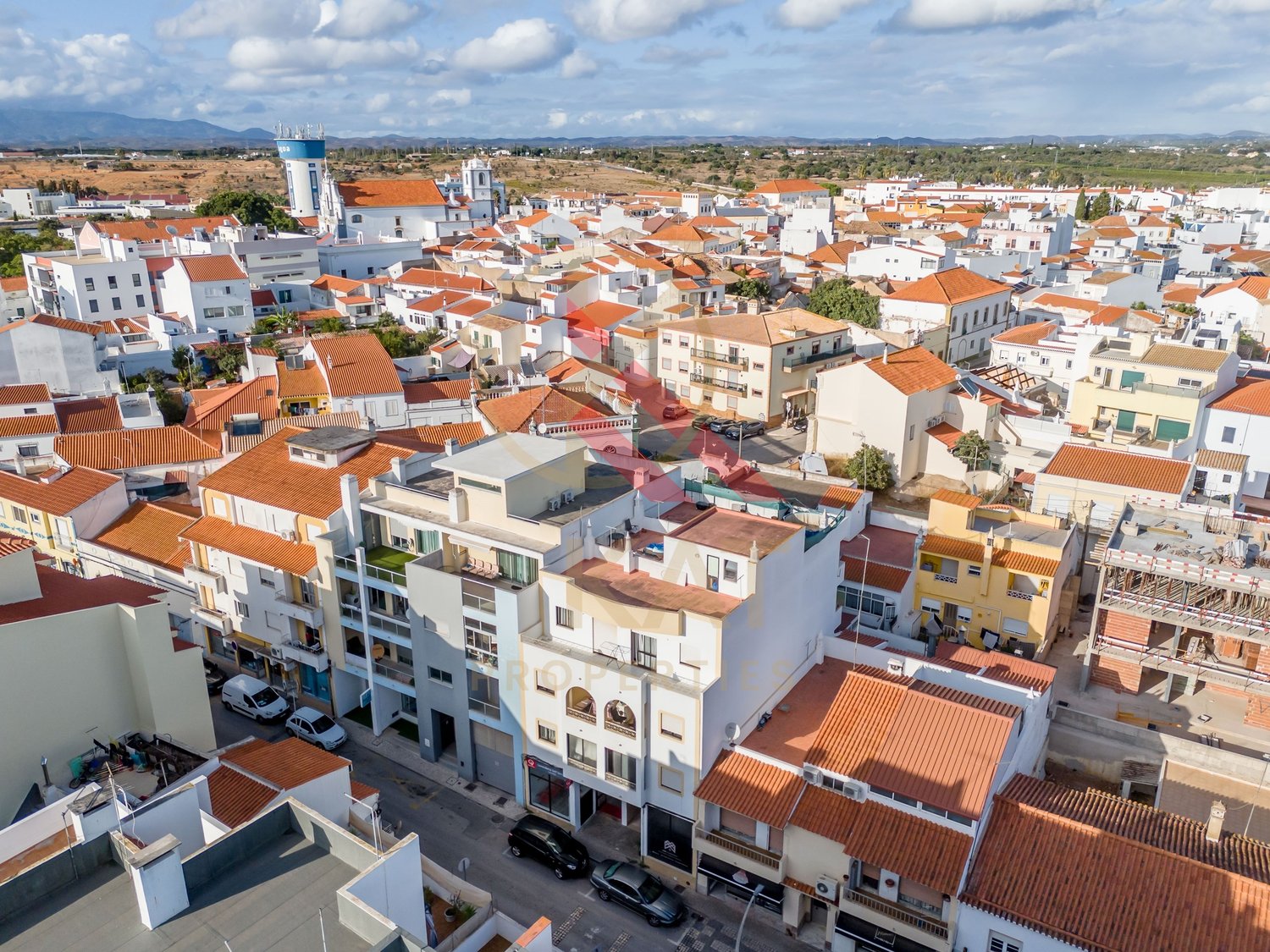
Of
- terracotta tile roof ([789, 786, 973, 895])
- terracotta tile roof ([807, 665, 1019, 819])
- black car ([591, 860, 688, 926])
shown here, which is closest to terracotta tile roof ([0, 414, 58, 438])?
black car ([591, 860, 688, 926])

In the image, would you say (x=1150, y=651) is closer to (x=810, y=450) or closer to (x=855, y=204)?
(x=810, y=450)

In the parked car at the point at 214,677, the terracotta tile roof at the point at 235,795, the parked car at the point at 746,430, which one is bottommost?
the parked car at the point at 214,677

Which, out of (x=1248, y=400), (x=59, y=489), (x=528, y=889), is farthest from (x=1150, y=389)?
(x=59, y=489)

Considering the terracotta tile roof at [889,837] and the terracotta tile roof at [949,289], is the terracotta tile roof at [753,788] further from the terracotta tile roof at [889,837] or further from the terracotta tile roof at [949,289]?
the terracotta tile roof at [949,289]

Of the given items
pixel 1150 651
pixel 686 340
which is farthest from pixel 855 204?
pixel 1150 651

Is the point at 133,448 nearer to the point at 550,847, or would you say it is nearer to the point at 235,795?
the point at 235,795

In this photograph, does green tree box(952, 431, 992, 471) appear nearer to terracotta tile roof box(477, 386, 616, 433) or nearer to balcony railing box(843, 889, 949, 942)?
terracotta tile roof box(477, 386, 616, 433)

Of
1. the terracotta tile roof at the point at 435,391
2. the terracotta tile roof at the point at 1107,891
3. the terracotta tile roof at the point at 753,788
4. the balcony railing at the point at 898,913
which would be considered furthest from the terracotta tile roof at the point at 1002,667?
the terracotta tile roof at the point at 435,391

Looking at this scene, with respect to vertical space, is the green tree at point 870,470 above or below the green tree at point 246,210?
below
